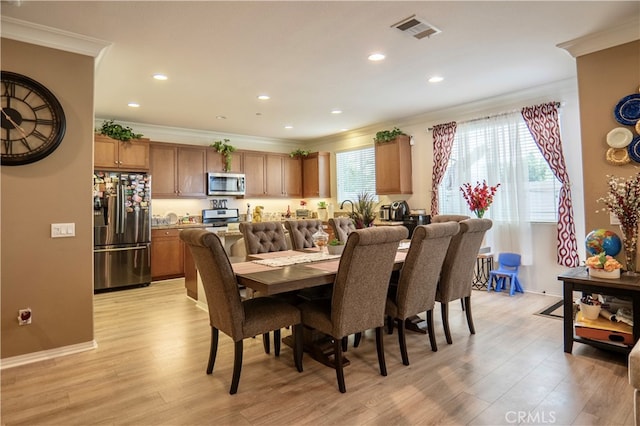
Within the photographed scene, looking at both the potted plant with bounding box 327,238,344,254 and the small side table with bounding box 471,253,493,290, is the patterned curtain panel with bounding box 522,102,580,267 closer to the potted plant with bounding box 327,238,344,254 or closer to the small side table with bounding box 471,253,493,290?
the small side table with bounding box 471,253,493,290

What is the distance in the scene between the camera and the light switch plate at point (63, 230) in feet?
9.75

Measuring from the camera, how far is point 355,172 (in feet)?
23.5

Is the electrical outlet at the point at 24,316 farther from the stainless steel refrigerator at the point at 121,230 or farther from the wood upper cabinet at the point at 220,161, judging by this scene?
the wood upper cabinet at the point at 220,161

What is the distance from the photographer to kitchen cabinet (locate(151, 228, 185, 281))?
5.86 metres

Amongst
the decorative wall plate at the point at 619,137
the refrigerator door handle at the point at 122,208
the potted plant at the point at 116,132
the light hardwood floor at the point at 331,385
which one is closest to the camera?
the light hardwood floor at the point at 331,385

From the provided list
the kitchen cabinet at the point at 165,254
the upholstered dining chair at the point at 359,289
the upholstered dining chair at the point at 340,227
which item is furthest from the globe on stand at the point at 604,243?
the kitchen cabinet at the point at 165,254

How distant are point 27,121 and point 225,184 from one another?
403 cm

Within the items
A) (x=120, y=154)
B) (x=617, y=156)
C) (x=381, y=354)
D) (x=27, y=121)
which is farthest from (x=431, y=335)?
(x=120, y=154)

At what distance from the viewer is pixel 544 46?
3350mm

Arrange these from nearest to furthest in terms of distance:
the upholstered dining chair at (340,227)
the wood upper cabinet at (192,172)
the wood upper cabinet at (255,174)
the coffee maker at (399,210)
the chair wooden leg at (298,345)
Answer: the chair wooden leg at (298,345) < the upholstered dining chair at (340,227) < the coffee maker at (399,210) < the wood upper cabinet at (192,172) < the wood upper cabinet at (255,174)

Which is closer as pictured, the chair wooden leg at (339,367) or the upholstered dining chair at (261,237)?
the chair wooden leg at (339,367)

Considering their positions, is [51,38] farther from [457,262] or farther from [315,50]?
[457,262]

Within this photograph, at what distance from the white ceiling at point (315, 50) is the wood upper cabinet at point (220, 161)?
1.43 m

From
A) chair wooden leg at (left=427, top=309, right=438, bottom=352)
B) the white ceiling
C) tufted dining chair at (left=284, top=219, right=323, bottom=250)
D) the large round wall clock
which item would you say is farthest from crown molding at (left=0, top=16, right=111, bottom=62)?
chair wooden leg at (left=427, top=309, right=438, bottom=352)
